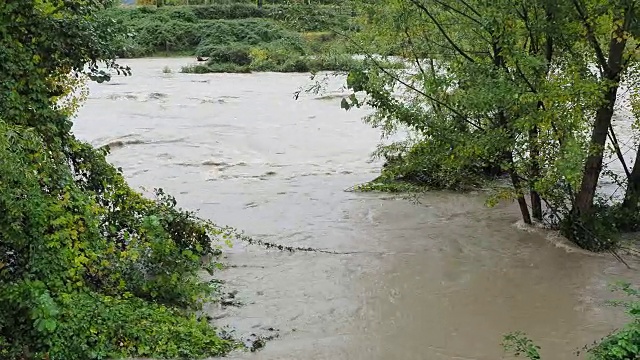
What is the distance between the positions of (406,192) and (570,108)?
5.20m

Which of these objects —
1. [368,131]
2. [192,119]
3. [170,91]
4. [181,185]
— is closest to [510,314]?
[181,185]

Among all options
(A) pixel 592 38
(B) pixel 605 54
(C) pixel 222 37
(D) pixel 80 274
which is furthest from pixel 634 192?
(C) pixel 222 37

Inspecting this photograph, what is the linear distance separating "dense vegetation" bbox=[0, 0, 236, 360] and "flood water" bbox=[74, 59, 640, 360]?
0.78 metres

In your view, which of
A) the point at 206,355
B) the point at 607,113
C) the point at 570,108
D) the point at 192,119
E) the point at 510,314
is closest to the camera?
the point at 206,355

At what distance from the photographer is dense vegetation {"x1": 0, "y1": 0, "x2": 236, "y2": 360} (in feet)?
16.5

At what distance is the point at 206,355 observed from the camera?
5.91 m

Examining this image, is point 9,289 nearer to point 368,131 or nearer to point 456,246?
point 456,246

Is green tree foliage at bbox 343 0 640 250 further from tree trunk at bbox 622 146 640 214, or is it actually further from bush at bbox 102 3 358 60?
bush at bbox 102 3 358 60

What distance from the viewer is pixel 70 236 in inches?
220

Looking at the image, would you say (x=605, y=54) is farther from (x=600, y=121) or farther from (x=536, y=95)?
(x=536, y=95)

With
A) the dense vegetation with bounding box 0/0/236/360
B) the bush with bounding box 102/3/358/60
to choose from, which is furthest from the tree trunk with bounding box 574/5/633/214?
the bush with bounding box 102/3/358/60

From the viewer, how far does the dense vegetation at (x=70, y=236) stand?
5043 millimetres

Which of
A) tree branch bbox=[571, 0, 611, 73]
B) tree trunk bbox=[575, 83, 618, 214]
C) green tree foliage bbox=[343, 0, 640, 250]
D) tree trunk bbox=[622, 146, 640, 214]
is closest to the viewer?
green tree foliage bbox=[343, 0, 640, 250]

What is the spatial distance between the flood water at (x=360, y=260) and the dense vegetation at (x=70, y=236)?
78cm
